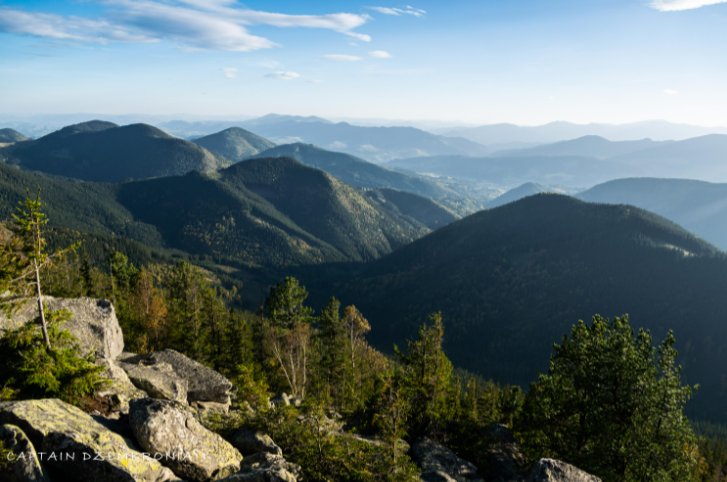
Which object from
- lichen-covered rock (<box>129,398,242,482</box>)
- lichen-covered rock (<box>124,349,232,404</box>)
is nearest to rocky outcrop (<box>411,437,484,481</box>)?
lichen-covered rock (<box>129,398,242,482</box>)

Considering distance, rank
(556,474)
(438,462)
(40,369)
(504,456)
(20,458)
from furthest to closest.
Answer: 1. (504,456)
2. (438,462)
3. (556,474)
4. (40,369)
5. (20,458)

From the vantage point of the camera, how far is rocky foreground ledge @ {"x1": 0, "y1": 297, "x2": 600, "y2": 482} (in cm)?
1559

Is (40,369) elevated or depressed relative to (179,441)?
elevated

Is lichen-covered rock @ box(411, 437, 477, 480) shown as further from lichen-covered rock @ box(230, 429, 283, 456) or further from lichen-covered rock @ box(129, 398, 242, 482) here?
lichen-covered rock @ box(129, 398, 242, 482)

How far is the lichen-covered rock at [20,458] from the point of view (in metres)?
14.1

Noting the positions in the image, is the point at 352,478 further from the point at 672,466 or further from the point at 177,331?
the point at 177,331

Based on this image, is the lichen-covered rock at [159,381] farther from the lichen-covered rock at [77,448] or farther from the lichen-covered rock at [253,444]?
the lichen-covered rock at [77,448]

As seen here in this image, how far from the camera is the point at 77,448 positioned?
15758 millimetres

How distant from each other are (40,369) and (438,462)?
87.6 ft

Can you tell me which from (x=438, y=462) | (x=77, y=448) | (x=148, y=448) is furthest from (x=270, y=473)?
(x=438, y=462)

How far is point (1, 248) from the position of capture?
65.3ft

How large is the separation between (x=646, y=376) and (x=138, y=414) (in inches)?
1228

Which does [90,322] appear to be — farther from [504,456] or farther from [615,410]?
[615,410]

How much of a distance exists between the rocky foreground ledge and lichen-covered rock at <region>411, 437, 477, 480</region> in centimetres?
8
